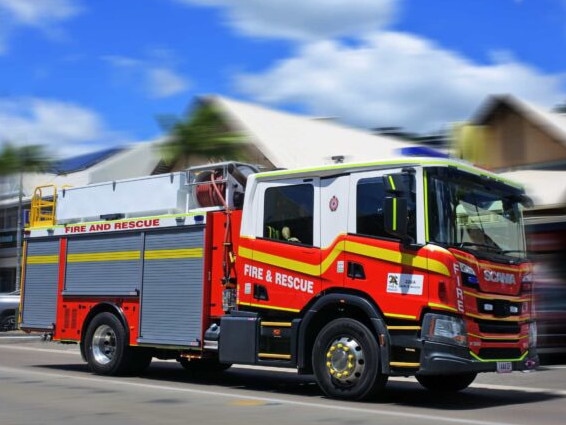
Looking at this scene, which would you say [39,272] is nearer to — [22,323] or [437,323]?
[22,323]

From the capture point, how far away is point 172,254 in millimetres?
12227

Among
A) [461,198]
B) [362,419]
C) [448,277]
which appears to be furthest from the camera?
[461,198]

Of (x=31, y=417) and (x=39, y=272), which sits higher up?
(x=39, y=272)

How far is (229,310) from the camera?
1128 centimetres

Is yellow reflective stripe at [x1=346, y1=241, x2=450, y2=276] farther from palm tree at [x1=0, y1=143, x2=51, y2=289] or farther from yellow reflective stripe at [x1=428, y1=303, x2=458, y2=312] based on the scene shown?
palm tree at [x1=0, y1=143, x2=51, y2=289]

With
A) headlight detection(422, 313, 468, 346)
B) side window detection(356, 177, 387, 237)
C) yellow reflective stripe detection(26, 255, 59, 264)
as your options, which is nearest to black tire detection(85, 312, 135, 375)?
yellow reflective stripe detection(26, 255, 59, 264)

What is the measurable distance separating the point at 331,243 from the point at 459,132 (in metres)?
10.5

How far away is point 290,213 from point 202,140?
64.4ft

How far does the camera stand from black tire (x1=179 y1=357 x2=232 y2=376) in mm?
13581

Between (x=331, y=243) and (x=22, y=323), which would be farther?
(x=22, y=323)

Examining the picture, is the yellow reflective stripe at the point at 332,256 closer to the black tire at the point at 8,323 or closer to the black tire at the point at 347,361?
the black tire at the point at 347,361

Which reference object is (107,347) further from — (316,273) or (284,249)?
(316,273)

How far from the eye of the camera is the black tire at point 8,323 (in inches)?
1090

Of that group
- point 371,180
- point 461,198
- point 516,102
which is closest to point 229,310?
point 371,180
